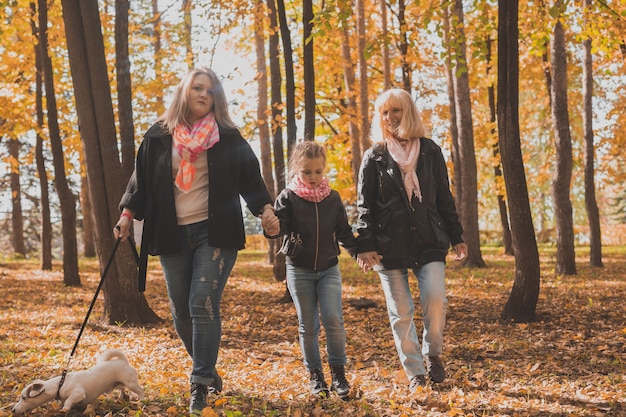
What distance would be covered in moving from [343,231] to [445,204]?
0.82 m

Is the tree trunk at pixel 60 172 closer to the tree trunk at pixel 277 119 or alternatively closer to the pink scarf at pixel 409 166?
the tree trunk at pixel 277 119

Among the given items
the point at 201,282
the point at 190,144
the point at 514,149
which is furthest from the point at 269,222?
the point at 514,149

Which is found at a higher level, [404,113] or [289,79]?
[289,79]

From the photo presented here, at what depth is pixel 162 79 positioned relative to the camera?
17.3 meters

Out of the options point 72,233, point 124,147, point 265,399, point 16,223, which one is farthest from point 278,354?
point 16,223

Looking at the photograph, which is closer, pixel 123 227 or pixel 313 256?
pixel 123 227

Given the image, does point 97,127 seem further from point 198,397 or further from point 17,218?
point 17,218

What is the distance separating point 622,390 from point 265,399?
2547mm

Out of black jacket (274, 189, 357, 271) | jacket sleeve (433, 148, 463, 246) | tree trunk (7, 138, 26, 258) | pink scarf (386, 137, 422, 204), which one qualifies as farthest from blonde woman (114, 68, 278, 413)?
tree trunk (7, 138, 26, 258)

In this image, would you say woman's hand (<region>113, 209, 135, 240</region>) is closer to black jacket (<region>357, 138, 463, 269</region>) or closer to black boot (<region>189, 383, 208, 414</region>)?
black boot (<region>189, 383, 208, 414</region>)

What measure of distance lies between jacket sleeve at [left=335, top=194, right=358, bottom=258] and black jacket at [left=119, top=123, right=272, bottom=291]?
65 cm

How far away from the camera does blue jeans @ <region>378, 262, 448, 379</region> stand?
469 centimetres

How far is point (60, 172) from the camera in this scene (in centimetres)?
1250

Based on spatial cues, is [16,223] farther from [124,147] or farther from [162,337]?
[162,337]
